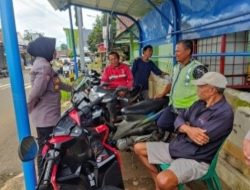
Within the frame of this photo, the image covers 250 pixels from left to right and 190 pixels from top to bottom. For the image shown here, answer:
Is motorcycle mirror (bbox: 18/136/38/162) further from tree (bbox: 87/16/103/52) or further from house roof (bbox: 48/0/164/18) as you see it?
tree (bbox: 87/16/103/52)

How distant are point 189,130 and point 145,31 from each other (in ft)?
20.0

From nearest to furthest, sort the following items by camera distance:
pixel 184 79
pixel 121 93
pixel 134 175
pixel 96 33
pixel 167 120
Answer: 1. pixel 184 79
2. pixel 167 120
3. pixel 121 93
4. pixel 134 175
5. pixel 96 33

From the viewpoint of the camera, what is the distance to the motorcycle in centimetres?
249

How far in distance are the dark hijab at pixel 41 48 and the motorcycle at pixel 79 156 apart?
607 mm

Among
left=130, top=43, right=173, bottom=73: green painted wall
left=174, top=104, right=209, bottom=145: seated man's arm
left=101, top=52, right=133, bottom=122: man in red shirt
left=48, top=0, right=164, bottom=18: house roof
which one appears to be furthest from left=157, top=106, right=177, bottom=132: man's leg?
left=48, top=0, right=164, bottom=18: house roof

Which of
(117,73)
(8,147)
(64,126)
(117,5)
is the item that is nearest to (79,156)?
(64,126)

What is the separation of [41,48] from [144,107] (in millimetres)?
1486

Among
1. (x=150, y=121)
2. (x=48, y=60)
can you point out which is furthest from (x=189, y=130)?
(x=48, y=60)

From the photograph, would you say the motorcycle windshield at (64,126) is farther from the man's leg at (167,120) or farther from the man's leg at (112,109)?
Result: the man's leg at (167,120)

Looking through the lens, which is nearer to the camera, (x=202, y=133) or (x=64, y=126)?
(x=202, y=133)

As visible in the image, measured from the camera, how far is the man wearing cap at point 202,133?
2330mm

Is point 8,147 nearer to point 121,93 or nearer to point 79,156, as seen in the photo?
point 121,93

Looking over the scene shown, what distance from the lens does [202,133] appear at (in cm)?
233

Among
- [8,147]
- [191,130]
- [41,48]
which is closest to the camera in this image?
[191,130]
